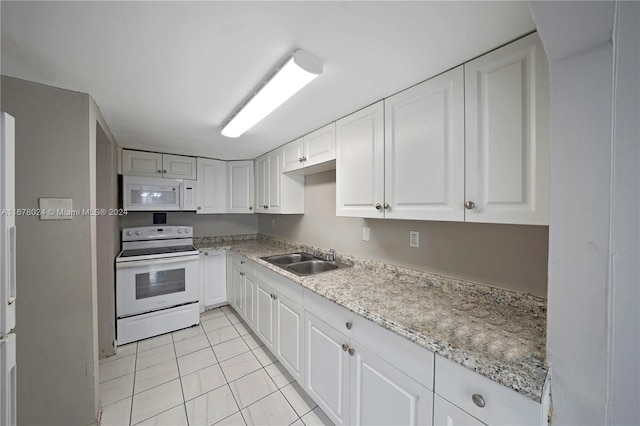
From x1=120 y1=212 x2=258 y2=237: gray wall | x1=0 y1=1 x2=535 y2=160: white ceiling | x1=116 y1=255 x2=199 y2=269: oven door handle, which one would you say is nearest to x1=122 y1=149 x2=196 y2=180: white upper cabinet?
x1=120 y1=212 x2=258 y2=237: gray wall

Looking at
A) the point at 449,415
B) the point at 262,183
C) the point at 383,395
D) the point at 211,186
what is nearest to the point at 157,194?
the point at 211,186

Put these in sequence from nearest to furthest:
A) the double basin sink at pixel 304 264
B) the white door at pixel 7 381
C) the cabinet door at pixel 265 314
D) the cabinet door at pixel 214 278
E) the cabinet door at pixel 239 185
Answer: the white door at pixel 7 381
the cabinet door at pixel 265 314
the double basin sink at pixel 304 264
the cabinet door at pixel 214 278
the cabinet door at pixel 239 185

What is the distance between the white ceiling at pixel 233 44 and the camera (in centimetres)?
82

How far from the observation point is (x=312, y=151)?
207cm

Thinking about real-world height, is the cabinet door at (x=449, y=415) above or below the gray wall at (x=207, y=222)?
below

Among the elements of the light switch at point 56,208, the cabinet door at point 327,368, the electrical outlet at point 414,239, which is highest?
the light switch at point 56,208

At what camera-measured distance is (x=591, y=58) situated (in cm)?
64

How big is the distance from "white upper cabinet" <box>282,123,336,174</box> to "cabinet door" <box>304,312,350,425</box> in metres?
1.23

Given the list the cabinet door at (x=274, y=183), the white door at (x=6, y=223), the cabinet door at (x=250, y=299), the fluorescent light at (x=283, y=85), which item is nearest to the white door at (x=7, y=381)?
the white door at (x=6, y=223)

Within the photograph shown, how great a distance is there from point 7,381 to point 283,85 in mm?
1526

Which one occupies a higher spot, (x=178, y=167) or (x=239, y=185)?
(x=178, y=167)

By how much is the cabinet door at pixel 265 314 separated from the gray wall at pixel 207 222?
Answer: 1652 millimetres

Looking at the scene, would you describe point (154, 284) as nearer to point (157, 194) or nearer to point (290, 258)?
point (157, 194)

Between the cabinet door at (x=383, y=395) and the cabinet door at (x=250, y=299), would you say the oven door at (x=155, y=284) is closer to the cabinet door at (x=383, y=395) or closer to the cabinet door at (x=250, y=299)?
the cabinet door at (x=250, y=299)
